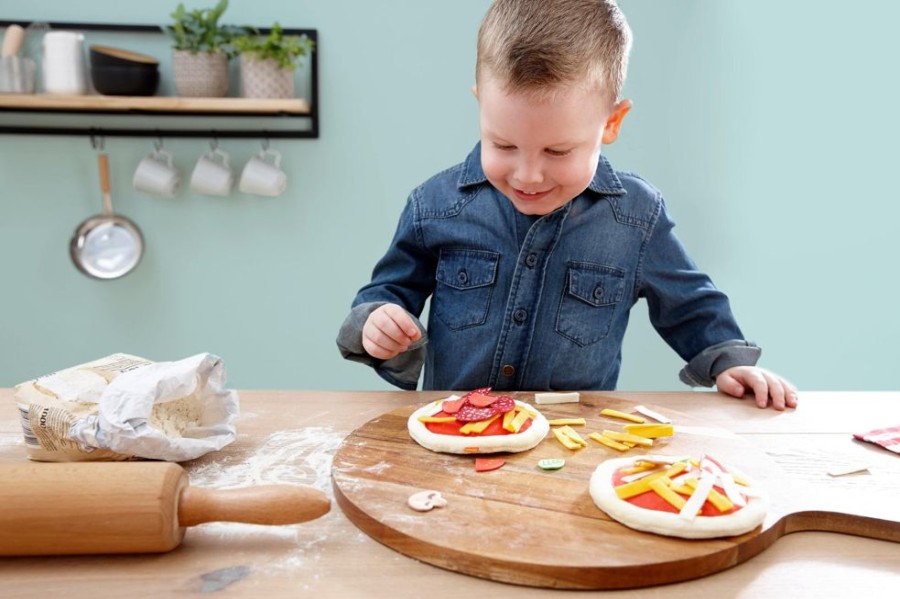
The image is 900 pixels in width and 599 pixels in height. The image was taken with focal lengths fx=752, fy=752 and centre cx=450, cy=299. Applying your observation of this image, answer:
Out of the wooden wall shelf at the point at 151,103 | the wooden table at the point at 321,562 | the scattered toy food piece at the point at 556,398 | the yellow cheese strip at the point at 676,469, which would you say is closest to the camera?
the wooden table at the point at 321,562

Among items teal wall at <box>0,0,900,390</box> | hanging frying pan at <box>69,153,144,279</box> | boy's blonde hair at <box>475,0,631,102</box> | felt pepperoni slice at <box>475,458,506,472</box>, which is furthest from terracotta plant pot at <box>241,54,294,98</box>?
felt pepperoni slice at <box>475,458,506,472</box>

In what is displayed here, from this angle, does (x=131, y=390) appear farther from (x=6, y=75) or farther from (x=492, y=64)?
(x=6, y=75)

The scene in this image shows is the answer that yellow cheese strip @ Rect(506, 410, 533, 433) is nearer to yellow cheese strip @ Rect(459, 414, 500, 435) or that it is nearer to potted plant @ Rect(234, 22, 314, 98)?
yellow cheese strip @ Rect(459, 414, 500, 435)

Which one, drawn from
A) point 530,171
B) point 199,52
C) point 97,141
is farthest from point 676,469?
point 97,141

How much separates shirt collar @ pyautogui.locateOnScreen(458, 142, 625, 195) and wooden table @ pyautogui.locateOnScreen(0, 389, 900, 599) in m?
0.46

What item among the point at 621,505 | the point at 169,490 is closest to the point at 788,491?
the point at 621,505

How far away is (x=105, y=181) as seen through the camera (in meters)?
1.99

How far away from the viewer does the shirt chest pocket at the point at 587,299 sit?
1152mm

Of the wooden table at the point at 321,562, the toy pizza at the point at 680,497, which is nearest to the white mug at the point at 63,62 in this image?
the wooden table at the point at 321,562

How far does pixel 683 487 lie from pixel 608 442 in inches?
5.9

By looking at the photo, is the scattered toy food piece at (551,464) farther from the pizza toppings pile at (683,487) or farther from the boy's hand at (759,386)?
the boy's hand at (759,386)

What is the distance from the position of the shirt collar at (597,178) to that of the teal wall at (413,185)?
3.16 ft

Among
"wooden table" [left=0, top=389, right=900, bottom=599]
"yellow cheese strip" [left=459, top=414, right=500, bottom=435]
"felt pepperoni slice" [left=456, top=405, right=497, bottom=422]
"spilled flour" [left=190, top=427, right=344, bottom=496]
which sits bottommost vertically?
"wooden table" [left=0, top=389, right=900, bottom=599]

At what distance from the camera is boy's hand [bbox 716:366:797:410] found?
1.05m
